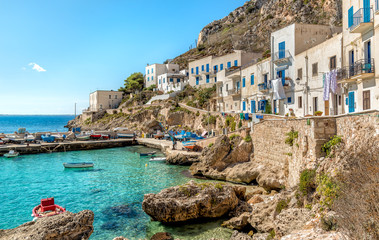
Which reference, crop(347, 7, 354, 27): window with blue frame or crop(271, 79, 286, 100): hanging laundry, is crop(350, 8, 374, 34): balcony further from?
crop(271, 79, 286, 100): hanging laundry

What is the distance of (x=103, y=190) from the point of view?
19.7 m

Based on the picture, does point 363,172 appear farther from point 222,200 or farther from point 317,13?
point 317,13

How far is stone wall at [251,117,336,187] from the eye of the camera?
11.9 meters

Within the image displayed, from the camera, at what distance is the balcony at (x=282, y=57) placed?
2491cm

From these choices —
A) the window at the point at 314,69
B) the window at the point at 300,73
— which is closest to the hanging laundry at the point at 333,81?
the window at the point at 314,69

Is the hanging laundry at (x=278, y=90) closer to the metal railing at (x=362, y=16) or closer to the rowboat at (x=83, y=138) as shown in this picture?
the metal railing at (x=362, y=16)

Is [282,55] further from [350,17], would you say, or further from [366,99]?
[366,99]

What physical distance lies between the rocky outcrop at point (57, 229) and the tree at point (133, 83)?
6726 cm

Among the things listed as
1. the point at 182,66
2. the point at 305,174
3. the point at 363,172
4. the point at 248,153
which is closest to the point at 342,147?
the point at 305,174

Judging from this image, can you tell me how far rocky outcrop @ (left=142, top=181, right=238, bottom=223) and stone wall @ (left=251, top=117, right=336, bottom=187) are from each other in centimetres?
407

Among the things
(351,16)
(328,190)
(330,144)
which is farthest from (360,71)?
(328,190)

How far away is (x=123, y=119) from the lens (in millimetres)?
58031

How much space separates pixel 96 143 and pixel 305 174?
126ft

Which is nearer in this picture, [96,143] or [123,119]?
[96,143]
